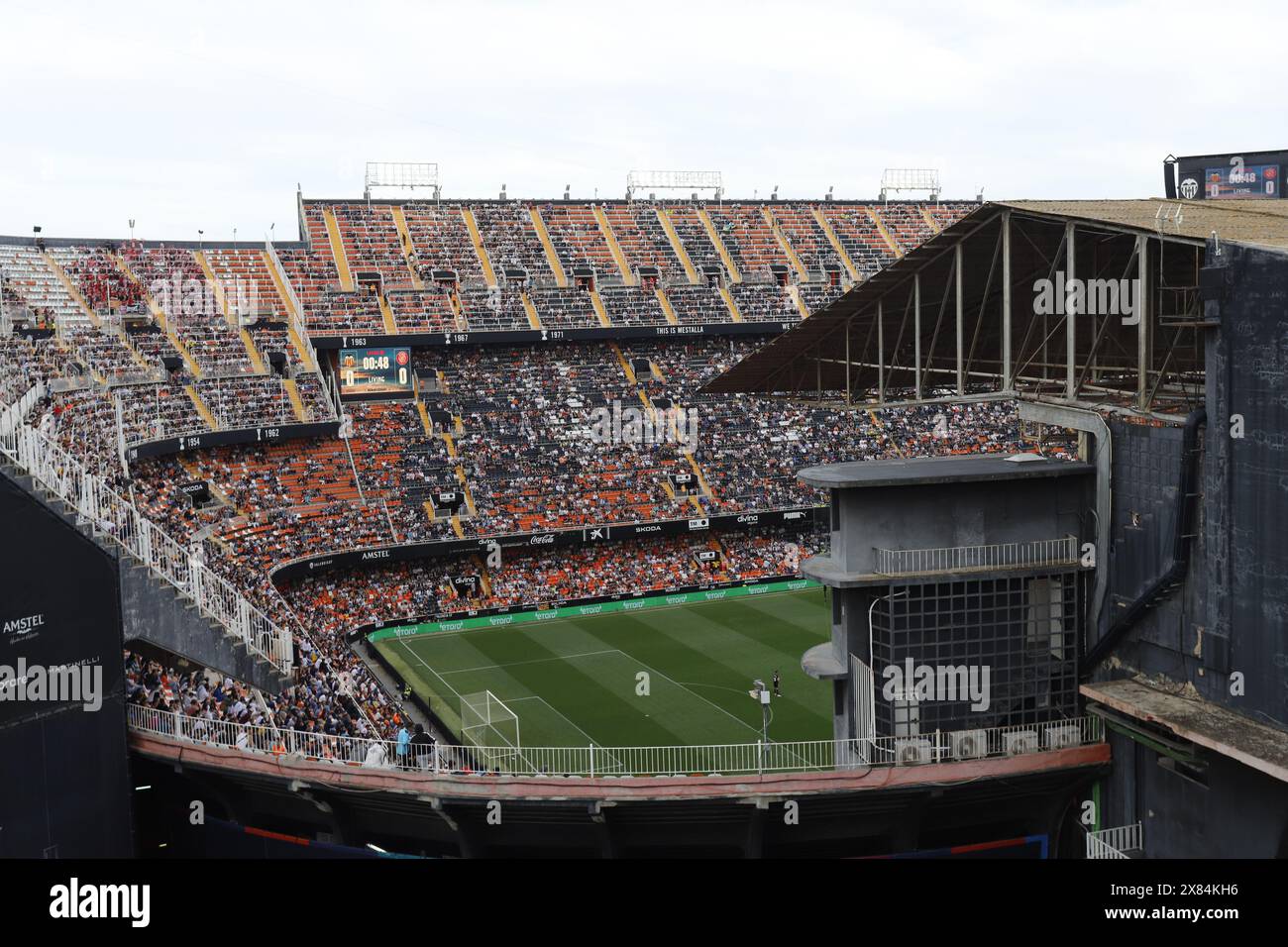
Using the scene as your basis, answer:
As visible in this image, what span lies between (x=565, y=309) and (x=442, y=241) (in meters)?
8.31

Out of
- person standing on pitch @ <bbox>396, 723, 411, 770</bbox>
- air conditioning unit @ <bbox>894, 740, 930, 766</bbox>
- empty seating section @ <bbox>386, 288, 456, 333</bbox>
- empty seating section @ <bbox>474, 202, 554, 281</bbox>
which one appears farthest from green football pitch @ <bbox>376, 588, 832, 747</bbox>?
empty seating section @ <bbox>474, 202, 554, 281</bbox>

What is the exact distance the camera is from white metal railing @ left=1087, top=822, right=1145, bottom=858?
19562mm

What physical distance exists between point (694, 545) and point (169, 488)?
21.8 m

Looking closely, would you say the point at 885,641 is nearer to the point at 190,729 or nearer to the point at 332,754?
the point at 332,754

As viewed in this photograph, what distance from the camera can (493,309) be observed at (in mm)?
57438

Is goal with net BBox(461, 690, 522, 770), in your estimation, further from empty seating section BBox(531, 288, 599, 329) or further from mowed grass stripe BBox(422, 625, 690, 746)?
empty seating section BBox(531, 288, 599, 329)

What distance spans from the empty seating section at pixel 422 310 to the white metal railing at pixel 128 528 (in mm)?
30073

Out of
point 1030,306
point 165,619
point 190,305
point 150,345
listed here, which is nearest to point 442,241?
point 190,305

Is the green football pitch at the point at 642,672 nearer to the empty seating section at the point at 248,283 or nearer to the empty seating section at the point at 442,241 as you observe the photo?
the empty seating section at the point at 248,283

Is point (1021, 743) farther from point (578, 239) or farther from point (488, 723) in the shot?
point (578, 239)

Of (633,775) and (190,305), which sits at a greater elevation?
(190,305)

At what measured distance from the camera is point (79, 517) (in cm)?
1955

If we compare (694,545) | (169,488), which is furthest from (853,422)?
(169,488)

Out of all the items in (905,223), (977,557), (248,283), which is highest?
(905,223)
